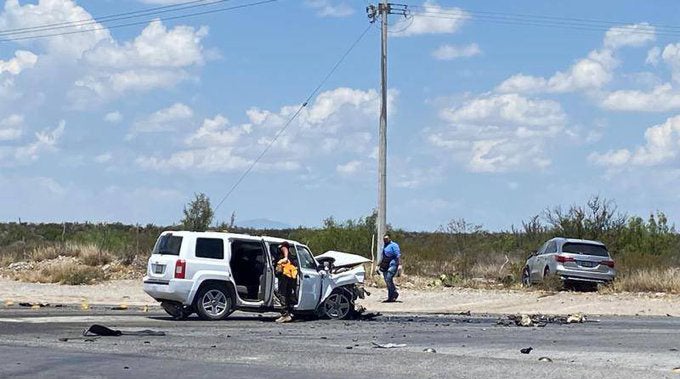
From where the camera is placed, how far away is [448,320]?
88.1ft

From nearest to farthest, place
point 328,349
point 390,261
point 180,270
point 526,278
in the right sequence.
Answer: point 328,349 < point 180,270 < point 390,261 < point 526,278

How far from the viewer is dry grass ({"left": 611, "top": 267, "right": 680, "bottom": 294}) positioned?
3634cm

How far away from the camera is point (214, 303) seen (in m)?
24.6

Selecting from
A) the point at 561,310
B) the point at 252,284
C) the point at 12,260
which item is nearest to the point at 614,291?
the point at 561,310

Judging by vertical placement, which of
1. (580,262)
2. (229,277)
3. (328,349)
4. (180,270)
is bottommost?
(328,349)

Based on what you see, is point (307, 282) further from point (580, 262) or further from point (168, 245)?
point (580, 262)

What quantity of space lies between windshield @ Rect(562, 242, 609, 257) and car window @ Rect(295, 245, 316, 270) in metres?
12.4

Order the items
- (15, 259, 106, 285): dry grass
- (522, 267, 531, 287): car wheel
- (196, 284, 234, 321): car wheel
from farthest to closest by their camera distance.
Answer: (15, 259, 106, 285): dry grass
(522, 267, 531, 287): car wheel
(196, 284, 234, 321): car wheel

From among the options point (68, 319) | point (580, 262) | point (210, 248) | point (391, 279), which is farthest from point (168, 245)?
point (580, 262)

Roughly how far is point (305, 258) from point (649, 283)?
590 inches

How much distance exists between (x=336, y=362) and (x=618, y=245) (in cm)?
3132

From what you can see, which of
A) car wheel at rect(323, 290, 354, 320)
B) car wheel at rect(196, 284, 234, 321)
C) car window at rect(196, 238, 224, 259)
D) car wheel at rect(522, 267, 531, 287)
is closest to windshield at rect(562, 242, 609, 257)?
car wheel at rect(522, 267, 531, 287)

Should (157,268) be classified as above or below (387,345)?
above

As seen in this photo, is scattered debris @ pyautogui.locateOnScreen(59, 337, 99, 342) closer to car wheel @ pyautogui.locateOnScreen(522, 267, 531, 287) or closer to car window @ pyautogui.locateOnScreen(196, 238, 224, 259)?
car window @ pyautogui.locateOnScreen(196, 238, 224, 259)
